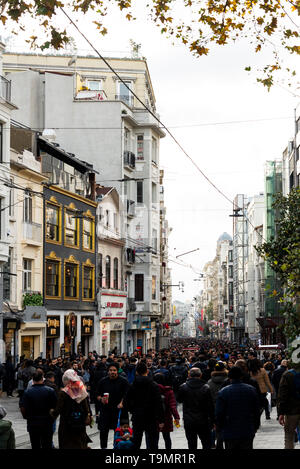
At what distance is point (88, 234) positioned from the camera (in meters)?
45.5

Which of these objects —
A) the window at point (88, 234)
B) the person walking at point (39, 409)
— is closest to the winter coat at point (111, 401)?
the person walking at point (39, 409)

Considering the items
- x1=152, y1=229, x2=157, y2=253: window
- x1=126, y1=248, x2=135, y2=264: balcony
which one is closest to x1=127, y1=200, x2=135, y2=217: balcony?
x1=126, y1=248, x2=135, y2=264: balcony

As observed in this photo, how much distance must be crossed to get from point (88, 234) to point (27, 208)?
8.90m

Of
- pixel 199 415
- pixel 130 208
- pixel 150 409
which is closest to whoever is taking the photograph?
pixel 199 415

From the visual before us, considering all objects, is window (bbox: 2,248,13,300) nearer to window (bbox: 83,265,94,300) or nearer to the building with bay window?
the building with bay window

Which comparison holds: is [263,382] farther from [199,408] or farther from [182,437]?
[199,408]

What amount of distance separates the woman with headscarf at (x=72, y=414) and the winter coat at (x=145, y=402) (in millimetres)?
1103

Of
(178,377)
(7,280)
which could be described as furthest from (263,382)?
(7,280)

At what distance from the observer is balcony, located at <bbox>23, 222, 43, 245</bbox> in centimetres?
3618

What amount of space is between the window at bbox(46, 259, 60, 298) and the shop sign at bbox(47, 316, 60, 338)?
1.16m

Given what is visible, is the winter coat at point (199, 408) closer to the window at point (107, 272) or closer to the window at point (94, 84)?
the window at point (107, 272)

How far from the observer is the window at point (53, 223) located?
129ft

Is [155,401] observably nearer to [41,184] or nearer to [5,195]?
[5,195]
